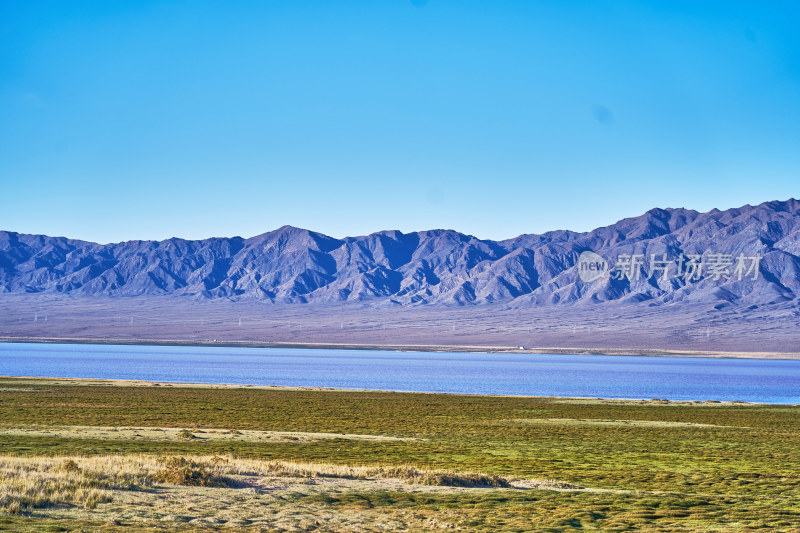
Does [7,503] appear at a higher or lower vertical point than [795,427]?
higher

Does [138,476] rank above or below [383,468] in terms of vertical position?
above

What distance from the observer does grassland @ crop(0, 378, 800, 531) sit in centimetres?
1848

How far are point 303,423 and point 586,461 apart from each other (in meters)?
18.5

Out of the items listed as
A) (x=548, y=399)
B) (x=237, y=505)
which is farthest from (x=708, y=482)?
(x=548, y=399)

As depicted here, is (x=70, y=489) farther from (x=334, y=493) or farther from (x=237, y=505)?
(x=334, y=493)

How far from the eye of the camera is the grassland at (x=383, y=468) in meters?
18.5

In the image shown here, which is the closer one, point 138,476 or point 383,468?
point 138,476

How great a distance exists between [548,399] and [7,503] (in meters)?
60.6

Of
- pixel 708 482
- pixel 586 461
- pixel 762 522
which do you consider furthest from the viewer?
pixel 586 461

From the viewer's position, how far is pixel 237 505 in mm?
19359

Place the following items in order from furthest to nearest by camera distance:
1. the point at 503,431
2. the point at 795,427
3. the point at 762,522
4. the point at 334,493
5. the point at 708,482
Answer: the point at 795,427 < the point at 503,431 < the point at 708,482 < the point at 334,493 < the point at 762,522

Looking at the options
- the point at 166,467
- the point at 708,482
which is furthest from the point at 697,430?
the point at 166,467

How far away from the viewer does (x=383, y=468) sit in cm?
2555

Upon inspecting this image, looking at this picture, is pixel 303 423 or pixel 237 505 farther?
pixel 303 423
